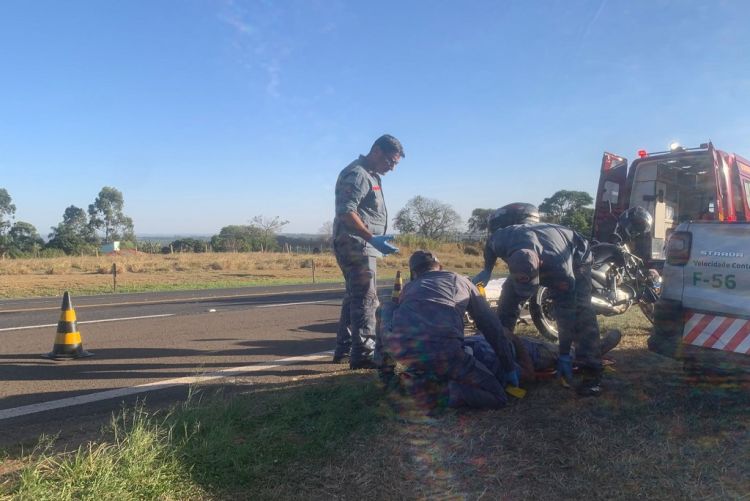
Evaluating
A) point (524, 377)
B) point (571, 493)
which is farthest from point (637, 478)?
A: point (524, 377)

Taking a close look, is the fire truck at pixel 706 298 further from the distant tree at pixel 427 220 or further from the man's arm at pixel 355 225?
the distant tree at pixel 427 220

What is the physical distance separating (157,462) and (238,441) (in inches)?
19.4

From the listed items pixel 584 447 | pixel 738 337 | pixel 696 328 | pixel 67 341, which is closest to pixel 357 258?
pixel 584 447

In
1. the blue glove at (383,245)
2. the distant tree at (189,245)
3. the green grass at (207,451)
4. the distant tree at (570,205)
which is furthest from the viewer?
the distant tree at (189,245)

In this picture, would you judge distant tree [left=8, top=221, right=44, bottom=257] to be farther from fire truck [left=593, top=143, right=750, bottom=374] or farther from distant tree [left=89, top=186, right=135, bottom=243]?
fire truck [left=593, top=143, right=750, bottom=374]

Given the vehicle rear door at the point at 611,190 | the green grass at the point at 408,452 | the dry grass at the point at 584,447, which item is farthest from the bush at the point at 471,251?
the green grass at the point at 408,452

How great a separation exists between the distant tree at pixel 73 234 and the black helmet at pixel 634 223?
4624 centimetres

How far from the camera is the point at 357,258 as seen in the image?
4.96m

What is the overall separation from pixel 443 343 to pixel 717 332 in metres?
1.90

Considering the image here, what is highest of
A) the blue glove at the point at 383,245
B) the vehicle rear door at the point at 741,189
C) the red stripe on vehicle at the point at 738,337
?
the vehicle rear door at the point at 741,189

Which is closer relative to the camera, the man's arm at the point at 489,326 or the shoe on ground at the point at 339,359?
the man's arm at the point at 489,326

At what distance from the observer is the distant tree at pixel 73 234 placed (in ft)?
155

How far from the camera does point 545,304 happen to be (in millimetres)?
6422

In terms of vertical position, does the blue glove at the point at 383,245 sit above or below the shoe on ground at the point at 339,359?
above
